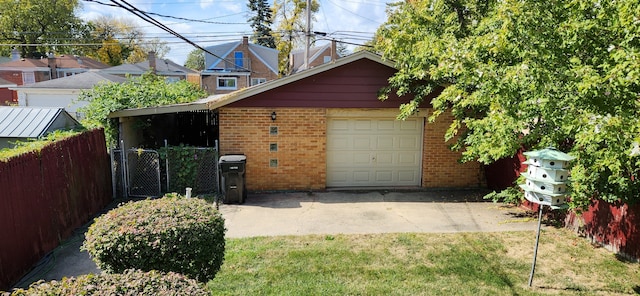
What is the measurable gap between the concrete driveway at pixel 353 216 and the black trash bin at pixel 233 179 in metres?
0.23

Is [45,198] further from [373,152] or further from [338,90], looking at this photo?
[373,152]

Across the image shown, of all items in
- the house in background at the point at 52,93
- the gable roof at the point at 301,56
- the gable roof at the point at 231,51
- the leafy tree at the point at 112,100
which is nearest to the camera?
the leafy tree at the point at 112,100

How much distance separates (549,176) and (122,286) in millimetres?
4562

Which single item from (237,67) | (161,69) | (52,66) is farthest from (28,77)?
(237,67)

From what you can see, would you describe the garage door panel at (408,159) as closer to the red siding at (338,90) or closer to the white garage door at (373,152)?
Answer: the white garage door at (373,152)

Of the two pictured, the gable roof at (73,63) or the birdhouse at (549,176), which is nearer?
the birdhouse at (549,176)

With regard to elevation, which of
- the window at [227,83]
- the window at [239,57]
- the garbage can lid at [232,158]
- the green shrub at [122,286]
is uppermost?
the window at [239,57]

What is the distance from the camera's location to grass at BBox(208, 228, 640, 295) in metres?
5.12

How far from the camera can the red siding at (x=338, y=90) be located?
9.71 meters

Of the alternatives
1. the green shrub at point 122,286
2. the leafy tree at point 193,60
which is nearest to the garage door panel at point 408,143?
the green shrub at point 122,286

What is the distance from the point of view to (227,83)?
121 feet

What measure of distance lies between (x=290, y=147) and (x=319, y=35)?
12.9m

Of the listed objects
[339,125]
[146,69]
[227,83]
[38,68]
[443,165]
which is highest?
[38,68]

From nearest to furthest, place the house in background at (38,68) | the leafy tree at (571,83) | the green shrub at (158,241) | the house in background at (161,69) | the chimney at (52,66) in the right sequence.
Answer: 1. the green shrub at (158,241)
2. the leafy tree at (571,83)
3. the house in background at (161,69)
4. the chimney at (52,66)
5. the house in background at (38,68)
